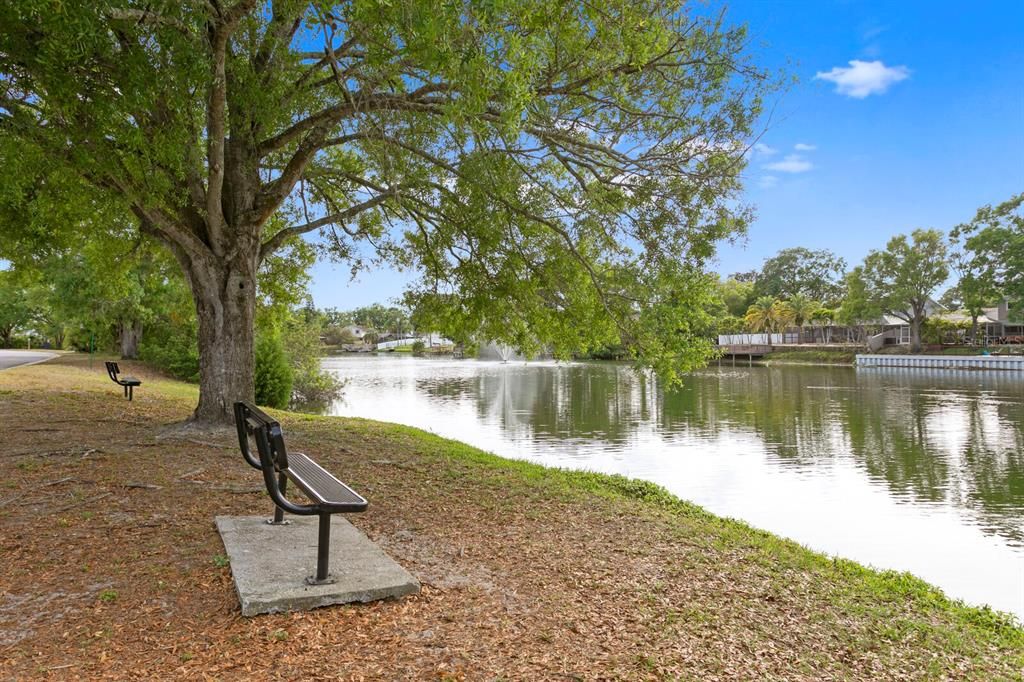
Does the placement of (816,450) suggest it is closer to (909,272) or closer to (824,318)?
(909,272)

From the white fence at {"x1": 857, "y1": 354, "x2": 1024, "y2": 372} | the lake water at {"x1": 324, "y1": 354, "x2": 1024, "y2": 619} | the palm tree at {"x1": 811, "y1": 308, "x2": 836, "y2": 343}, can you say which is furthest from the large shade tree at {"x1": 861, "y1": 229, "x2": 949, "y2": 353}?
the lake water at {"x1": 324, "y1": 354, "x2": 1024, "y2": 619}

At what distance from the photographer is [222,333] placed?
350 inches

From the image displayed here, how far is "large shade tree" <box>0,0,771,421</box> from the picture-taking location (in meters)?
5.70

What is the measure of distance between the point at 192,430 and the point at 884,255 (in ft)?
197

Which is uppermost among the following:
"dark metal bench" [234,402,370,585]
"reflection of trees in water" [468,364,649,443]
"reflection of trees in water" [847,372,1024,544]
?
"dark metal bench" [234,402,370,585]

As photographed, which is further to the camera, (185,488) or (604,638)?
(185,488)

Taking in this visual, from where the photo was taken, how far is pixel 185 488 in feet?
19.7

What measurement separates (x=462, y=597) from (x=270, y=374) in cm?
1838

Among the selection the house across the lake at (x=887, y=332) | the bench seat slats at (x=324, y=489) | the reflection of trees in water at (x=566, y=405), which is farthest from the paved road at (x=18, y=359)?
the house across the lake at (x=887, y=332)

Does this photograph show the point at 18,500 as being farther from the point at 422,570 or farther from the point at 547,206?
the point at 547,206

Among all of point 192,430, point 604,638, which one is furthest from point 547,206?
point 604,638

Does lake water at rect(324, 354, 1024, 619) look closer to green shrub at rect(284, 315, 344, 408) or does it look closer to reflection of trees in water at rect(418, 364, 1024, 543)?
reflection of trees in water at rect(418, 364, 1024, 543)

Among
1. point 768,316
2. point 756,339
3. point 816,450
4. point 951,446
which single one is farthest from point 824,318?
point 816,450

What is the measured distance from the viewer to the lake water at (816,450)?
8680 mm
